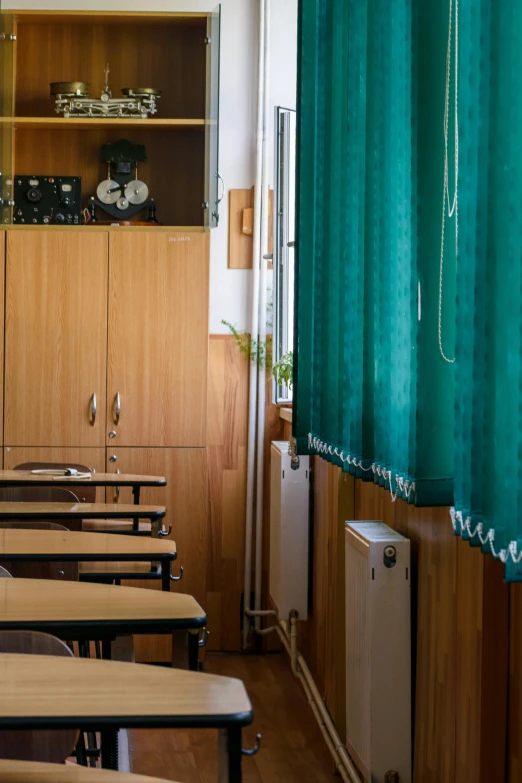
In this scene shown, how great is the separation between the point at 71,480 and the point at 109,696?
251cm

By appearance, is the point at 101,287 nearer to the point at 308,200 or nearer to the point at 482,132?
the point at 308,200

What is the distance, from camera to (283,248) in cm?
499

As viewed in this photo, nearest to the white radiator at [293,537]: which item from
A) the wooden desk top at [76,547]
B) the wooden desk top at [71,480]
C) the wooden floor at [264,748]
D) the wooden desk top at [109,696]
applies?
the wooden floor at [264,748]

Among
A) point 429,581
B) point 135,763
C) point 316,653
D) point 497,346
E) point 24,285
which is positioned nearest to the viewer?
point 497,346

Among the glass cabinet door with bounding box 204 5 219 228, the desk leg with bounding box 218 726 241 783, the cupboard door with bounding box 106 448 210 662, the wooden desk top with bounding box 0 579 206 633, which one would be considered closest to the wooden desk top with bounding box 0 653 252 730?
the desk leg with bounding box 218 726 241 783

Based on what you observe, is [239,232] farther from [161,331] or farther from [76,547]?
[76,547]

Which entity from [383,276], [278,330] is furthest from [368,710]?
[278,330]

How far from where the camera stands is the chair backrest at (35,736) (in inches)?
64.7

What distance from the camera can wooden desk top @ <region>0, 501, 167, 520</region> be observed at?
10.9ft

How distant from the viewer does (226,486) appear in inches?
203

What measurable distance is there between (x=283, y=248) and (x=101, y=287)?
2.96 feet

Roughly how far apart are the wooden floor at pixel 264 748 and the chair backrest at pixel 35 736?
6.02 ft

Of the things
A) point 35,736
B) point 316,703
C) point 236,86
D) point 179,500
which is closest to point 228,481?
point 179,500

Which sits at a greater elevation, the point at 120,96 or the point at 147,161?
the point at 120,96
